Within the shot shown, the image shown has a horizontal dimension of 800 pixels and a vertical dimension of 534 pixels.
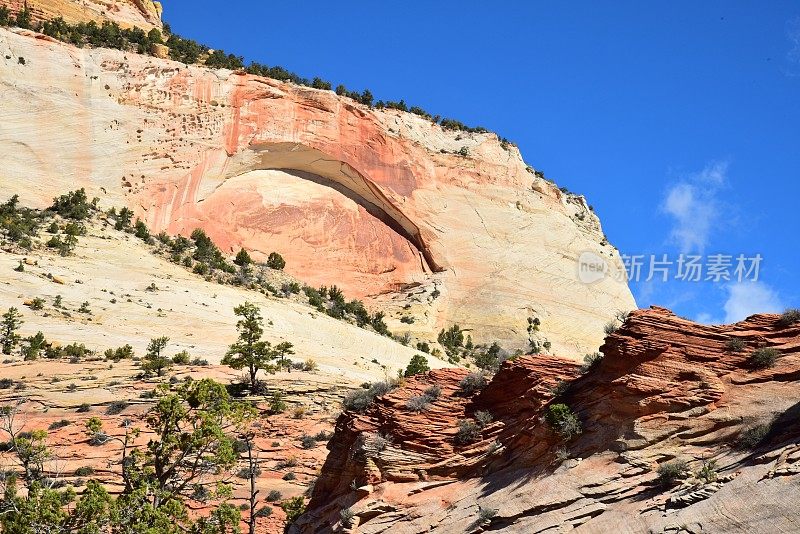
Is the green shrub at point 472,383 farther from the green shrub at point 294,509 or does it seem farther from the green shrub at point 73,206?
the green shrub at point 73,206

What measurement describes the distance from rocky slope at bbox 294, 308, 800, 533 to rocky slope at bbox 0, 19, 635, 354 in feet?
150

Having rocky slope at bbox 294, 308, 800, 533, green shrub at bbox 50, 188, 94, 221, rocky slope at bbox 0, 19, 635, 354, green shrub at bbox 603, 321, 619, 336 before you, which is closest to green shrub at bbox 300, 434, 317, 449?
rocky slope at bbox 294, 308, 800, 533

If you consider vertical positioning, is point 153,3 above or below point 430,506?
above

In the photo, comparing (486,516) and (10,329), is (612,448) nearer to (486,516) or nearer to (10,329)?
(486,516)

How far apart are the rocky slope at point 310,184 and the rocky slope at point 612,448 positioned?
4562 cm

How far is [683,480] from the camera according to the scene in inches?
598

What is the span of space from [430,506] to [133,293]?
33.1 metres

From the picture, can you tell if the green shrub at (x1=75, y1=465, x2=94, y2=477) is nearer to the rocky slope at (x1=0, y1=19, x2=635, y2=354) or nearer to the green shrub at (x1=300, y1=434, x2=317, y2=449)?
the green shrub at (x1=300, y1=434, x2=317, y2=449)

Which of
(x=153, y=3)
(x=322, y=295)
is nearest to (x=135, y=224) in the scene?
(x=322, y=295)

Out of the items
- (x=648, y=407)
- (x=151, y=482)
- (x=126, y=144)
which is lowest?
(x=151, y=482)

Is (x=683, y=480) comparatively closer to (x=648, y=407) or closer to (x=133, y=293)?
(x=648, y=407)

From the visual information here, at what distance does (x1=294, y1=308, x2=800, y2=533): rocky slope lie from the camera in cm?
1462

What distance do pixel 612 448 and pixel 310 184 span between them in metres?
61.4

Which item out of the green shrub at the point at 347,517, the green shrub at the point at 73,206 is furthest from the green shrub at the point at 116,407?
the green shrub at the point at 73,206
